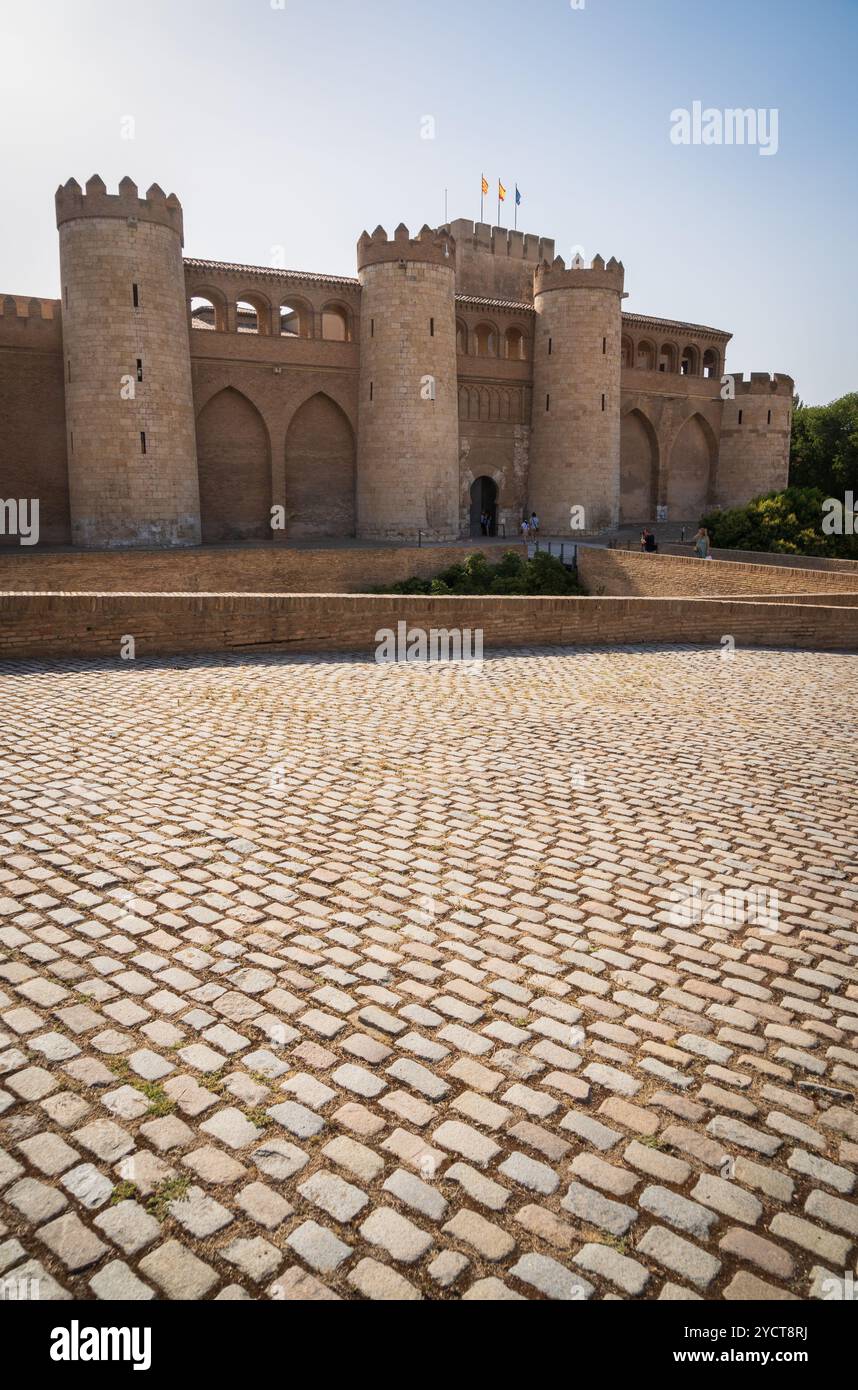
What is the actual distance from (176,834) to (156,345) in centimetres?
2147

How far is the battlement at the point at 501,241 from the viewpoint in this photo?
35906 millimetres

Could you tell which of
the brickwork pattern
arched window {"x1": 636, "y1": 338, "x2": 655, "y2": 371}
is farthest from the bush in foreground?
arched window {"x1": 636, "y1": 338, "x2": 655, "y2": 371}

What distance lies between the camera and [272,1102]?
2975 millimetres

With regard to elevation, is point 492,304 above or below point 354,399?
above

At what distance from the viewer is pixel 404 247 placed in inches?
1059

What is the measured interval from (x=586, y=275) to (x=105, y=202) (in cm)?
1530

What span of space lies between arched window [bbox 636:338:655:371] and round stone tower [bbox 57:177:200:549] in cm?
1938

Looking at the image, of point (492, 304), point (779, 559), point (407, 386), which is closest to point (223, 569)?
point (407, 386)

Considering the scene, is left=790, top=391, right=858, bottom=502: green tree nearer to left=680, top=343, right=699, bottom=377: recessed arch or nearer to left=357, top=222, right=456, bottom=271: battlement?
left=680, top=343, right=699, bottom=377: recessed arch

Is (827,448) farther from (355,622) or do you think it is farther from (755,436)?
(355,622)

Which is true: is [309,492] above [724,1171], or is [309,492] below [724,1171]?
above

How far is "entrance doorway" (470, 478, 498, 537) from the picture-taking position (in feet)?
107
